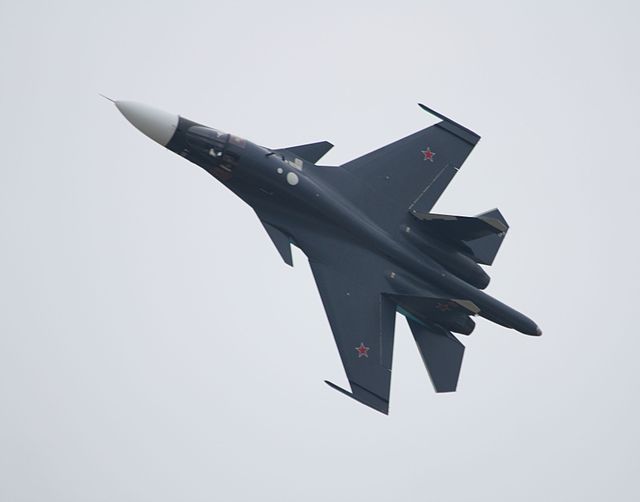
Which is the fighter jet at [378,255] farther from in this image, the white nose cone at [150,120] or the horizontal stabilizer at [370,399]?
the white nose cone at [150,120]

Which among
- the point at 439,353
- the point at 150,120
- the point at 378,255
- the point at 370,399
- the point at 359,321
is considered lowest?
the point at 370,399

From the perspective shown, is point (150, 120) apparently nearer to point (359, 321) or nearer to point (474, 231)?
point (359, 321)

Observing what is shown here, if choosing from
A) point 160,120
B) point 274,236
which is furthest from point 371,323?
point 160,120

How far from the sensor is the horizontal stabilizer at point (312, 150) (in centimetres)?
2973

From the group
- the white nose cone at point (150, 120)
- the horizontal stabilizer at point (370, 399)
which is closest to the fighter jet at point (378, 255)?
the horizontal stabilizer at point (370, 399)

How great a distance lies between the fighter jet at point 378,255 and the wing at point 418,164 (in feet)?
0.14

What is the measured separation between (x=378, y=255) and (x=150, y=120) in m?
7.27

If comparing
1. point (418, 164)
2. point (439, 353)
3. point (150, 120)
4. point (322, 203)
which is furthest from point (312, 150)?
point (439, 353)

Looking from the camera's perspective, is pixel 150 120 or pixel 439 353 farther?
pixel 439 353

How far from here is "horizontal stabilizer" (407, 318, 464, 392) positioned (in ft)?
98.6

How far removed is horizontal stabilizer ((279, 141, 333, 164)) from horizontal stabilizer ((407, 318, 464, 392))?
5.39 m

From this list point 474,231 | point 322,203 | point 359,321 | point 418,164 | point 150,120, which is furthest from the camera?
point 418,164

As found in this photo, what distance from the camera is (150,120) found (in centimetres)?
2803

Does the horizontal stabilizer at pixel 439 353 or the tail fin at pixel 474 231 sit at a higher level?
the tail fin at pixel 474 231
